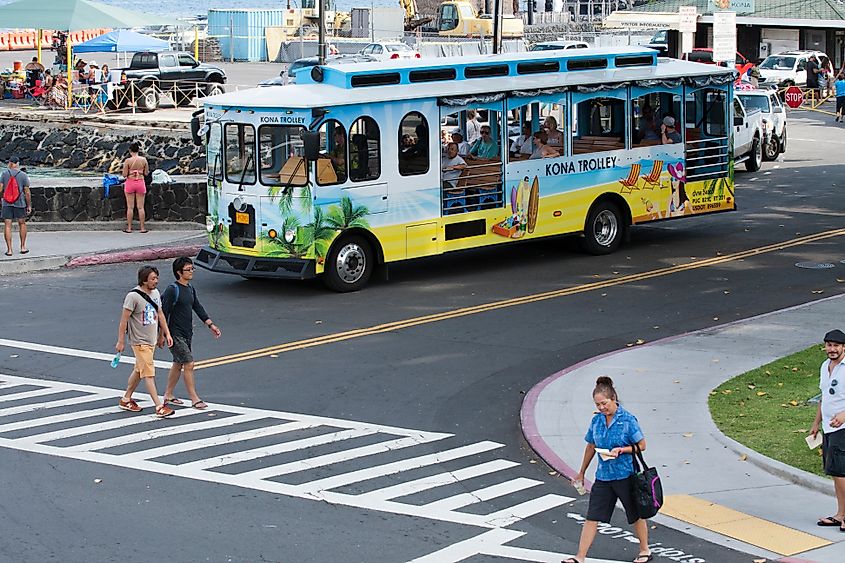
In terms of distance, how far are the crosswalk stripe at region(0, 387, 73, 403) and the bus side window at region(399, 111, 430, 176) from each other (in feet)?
23.7

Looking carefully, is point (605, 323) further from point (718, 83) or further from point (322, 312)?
point (718, 83)

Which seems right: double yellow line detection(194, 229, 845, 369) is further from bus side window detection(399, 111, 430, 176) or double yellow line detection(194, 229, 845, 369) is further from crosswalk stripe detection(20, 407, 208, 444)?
bus side window detection(399, 111, 430, 176)

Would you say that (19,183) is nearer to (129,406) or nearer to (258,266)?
(258,266)

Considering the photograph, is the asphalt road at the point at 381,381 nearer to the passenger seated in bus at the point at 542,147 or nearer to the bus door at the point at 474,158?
the bus door at the point at 474,158

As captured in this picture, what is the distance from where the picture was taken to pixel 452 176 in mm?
20953

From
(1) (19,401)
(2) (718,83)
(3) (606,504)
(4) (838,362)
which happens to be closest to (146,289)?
(1) (19,401)

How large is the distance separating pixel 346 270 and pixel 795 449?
9251 mm

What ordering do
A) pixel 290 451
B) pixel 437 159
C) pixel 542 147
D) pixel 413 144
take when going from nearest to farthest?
pixel 290 451 → pixel 413 144 → pixel 437 159 → pixel 542 147

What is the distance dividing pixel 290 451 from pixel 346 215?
25.2 ft

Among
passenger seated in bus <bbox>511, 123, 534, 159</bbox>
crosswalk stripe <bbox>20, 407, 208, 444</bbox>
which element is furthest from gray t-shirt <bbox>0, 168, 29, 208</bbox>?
crosswalk stripe <bbox>20, 407, 208, 444</bbox>

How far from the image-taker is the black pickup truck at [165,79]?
46.8 metres

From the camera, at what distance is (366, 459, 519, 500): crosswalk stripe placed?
11.3 meters

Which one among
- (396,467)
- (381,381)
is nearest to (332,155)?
(381,381)

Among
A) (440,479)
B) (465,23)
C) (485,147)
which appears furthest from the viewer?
(465,23)
